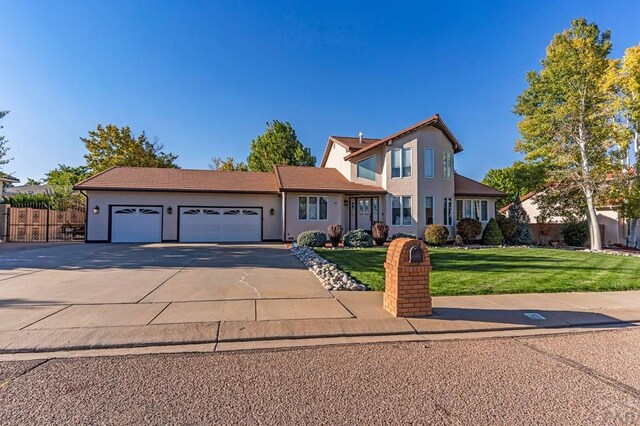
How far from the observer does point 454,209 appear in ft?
67.1

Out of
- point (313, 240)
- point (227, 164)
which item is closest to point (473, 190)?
point (313, 240)

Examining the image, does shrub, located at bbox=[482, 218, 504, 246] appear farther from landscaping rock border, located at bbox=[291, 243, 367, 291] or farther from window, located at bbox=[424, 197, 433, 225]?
landscaping rock border, located at bbox=[291, 243, 367, 291]

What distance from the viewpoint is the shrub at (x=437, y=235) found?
18266 millimetres

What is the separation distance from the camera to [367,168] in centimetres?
2073

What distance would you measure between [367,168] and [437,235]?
5.77m

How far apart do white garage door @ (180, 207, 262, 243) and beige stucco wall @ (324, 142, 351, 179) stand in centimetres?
617

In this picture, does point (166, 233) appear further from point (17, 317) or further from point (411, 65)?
point (411, 65)

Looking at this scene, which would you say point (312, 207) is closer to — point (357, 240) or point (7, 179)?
point (357, 240)

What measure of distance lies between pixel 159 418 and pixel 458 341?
145 inches

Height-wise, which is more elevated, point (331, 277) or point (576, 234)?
point (576, 234)

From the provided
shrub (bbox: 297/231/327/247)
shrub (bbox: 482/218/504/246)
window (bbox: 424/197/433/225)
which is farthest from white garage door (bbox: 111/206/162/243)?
shrub (bbox: 482/218/504/246)

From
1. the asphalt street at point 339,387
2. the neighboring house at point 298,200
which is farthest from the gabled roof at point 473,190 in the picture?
the asphalt street at point 339,387

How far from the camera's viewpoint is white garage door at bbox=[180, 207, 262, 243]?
779 inches

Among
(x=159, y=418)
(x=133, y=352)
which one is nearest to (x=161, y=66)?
(x=133, y=352)
